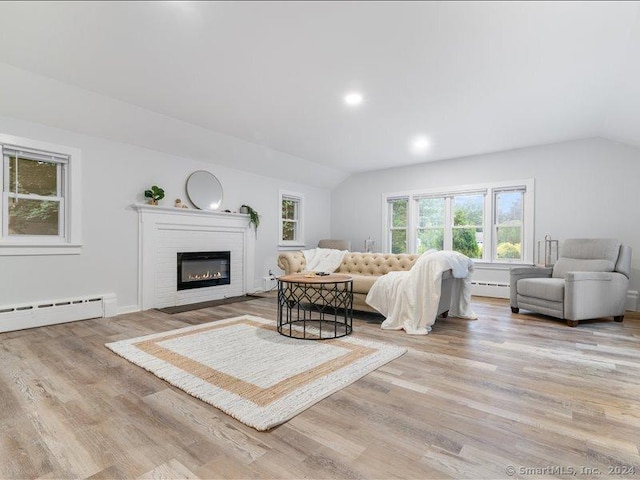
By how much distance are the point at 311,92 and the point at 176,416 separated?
3086 mm

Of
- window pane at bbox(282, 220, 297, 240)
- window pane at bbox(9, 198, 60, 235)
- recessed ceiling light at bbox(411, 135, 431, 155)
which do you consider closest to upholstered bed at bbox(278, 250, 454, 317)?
recessed ceiling light at bbox(411, 135, 431, 155)

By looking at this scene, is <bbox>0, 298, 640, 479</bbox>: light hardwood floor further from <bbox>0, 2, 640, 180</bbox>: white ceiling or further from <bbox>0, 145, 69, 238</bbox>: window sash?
<bbox>0, 2, 640, 180</bbox>: white ceiling

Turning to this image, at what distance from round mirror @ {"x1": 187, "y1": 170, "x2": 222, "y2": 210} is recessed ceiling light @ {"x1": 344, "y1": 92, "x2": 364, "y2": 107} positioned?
2696 mm

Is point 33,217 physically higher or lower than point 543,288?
higher

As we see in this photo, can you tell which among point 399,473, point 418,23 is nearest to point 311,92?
point 418,23

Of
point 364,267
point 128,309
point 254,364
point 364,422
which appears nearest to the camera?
point 364,422

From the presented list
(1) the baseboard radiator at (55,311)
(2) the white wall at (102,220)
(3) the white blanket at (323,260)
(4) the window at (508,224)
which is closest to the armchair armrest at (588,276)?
(4) the window at (508,224)

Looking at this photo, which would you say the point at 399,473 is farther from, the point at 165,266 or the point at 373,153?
the point at 373,153

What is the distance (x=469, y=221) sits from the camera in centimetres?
597

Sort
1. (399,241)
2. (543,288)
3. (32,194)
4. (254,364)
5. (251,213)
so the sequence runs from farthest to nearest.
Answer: (399,241) → (251,213) → (543,288) → (32,194) → (254,364)

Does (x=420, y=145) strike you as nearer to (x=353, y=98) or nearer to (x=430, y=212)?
(x=430, y=212)

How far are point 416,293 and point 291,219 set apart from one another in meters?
3.87

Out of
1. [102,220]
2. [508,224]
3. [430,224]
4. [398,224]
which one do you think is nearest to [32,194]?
[102,220]

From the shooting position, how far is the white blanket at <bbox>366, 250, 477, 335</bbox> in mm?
3469
